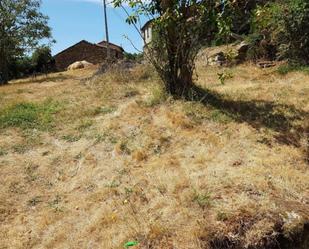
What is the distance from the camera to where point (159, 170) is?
523 centimetres

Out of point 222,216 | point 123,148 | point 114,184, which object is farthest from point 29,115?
point 222,216

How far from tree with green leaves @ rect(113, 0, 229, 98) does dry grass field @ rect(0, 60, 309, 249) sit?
0.45 m

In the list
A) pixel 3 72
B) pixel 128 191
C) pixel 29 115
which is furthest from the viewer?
pixel 3 72

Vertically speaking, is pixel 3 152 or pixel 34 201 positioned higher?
Result: pixel 3 152

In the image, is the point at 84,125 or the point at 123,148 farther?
the point at 84,125

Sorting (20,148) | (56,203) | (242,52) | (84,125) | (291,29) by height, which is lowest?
(56,203)

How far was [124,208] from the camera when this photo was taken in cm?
456

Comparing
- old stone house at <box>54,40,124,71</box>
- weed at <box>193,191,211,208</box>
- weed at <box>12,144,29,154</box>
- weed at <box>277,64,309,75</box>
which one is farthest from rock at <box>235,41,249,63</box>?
old stone house at <box>54,40,124,71</box>

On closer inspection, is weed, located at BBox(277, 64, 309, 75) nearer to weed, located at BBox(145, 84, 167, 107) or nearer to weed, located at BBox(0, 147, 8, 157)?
weed, located at BBox(145, 84, 167, 107)

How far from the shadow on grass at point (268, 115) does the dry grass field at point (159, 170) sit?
0.02m

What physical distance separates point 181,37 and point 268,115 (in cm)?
218

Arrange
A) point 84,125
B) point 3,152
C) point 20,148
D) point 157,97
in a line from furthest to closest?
point 157,97
point 84,125
point 20,148
point 3,152

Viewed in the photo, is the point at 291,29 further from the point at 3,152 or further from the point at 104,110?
the point at 3,152

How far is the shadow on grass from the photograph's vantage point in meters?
6.02
